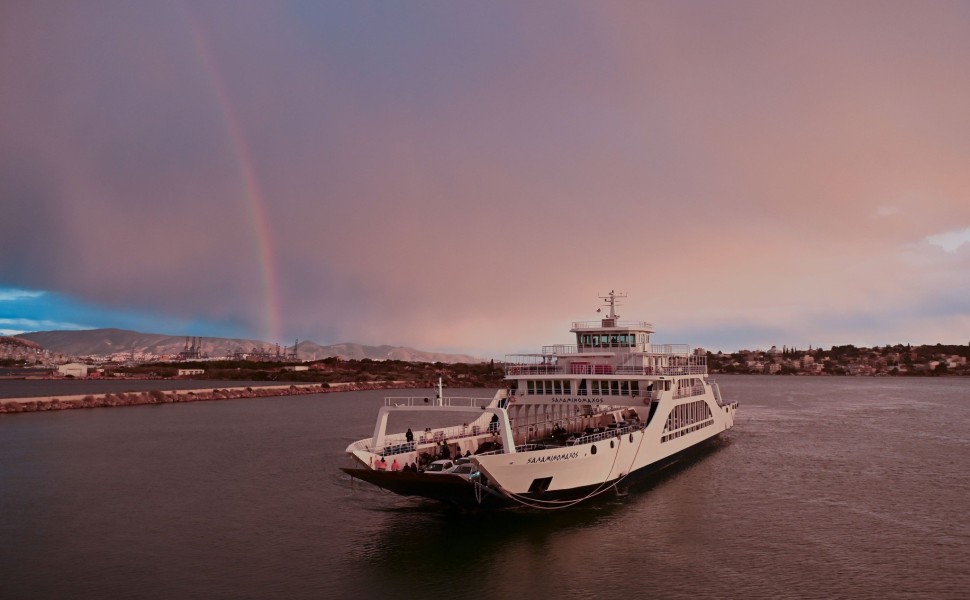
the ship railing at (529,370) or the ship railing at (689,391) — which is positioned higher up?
the ship railing at (529,370)

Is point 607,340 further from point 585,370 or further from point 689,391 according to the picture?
point 689,391

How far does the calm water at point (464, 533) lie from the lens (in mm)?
22625

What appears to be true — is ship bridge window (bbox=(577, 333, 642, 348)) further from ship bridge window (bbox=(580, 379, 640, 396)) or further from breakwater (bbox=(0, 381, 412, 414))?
breakwater (bbox=(0, 381, 412, 414))

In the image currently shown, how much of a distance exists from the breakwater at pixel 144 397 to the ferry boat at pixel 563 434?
253 ft

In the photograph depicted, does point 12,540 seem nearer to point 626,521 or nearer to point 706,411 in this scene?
point 626,521

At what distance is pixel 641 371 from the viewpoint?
134 feet

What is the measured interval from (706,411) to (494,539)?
102 ft

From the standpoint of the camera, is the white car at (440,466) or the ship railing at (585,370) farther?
the ship railing at (585,370)

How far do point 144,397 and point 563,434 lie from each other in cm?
8862

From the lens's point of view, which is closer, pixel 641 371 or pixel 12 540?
pixel 12 540

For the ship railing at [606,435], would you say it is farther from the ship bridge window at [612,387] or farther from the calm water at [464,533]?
the calm water at [464,533]

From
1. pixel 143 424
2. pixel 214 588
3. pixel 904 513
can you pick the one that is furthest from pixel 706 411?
pixel 143 424

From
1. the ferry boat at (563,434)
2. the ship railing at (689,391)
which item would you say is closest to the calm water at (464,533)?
the ferry boat at (563,434)

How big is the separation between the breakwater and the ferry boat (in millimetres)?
77072
